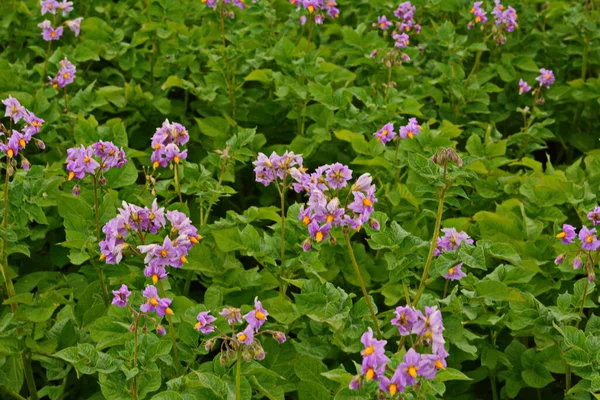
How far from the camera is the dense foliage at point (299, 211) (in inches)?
89.3

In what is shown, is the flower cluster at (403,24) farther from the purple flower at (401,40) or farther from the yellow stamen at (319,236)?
the yellow stamen at (319,236)

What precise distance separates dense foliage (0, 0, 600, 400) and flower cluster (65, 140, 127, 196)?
1 cm

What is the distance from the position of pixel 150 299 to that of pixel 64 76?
173cm

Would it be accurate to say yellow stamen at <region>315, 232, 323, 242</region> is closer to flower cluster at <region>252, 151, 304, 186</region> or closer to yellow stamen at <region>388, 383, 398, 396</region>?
flower cluster at <region>252, 151, 304, 186</region>

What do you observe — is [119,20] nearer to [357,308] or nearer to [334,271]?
[334,271]

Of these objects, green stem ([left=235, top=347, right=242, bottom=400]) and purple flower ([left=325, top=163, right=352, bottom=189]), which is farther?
purple flower ([left=325, top=163, right=352, bottom=189])

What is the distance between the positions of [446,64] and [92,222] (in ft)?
7.71

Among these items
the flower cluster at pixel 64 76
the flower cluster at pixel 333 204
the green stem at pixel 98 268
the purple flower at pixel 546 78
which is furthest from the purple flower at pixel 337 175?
the purple flower at pixel 546 78

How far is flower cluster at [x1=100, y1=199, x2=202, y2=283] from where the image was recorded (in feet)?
7.13

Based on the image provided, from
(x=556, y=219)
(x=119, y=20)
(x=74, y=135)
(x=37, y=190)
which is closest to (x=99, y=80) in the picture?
(x=119, y=20)

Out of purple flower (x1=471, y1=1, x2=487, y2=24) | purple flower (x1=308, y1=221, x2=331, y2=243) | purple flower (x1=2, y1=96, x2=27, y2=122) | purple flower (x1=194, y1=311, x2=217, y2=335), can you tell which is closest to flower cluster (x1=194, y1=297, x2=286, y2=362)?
purple flower (x1=194, y1=311, x2=217, y2=335)

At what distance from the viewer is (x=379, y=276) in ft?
10.3

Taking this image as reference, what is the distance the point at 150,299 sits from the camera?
2.26m

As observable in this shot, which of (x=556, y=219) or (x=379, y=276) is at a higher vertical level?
(x=556, y=219)
